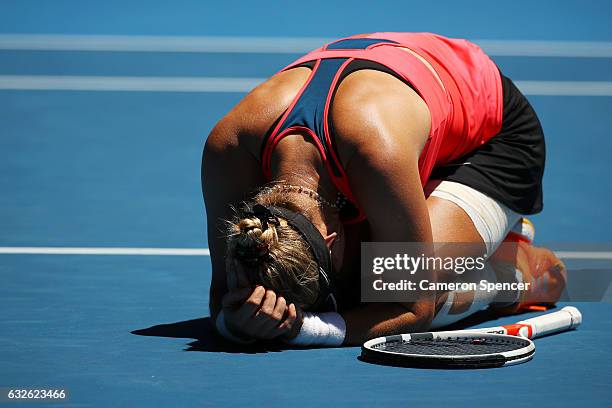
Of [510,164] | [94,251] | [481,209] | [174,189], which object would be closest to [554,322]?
[481,209]

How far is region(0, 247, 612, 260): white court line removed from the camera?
6527 millimetres

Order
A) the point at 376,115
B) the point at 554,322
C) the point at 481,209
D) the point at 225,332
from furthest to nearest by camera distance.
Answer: the point at 481,209, the point at 554,322, the point at 225,332, the point at 376,115

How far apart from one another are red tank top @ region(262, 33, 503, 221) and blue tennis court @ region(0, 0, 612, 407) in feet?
2.56

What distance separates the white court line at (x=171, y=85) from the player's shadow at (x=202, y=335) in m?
5.00

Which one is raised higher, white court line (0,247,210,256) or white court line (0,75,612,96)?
white court line (0,75,612,96)

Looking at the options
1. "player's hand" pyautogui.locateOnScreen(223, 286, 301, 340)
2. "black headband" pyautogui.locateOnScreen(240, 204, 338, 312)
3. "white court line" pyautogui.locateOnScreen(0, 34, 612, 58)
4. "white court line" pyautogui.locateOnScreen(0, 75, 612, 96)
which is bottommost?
"player's hand" pyautogui.locateOnScreen(223, 286, 301, 340)

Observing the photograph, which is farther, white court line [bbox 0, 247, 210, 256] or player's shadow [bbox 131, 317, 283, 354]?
white court line [bbox 0, 247, 210, 256]

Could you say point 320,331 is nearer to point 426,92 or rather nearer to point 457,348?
point 457,348

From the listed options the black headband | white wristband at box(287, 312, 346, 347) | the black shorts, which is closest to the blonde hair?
the black headband

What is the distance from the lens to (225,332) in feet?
16.1

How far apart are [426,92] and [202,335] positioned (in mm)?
1352

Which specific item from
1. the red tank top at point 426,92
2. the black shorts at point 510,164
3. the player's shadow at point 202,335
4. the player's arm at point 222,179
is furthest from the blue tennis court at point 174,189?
the red tank top at point 426,92

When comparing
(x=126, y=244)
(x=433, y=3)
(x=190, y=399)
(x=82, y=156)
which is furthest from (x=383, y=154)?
(x=433, y=3)

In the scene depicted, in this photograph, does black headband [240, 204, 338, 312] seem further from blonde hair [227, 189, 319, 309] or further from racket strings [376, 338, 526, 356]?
racket strings [376, 338, 526, 356]
